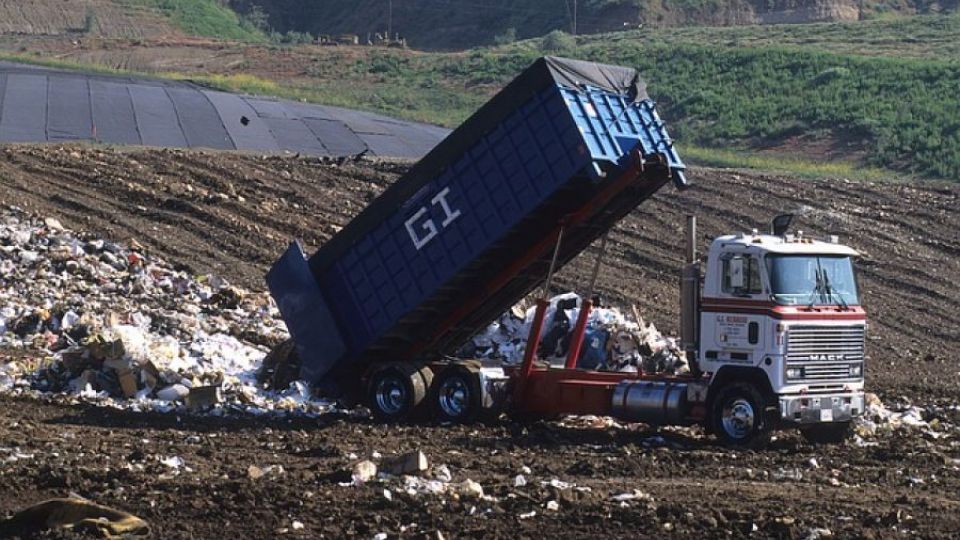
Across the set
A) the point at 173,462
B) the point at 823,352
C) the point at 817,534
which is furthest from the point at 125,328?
the point at 817,534

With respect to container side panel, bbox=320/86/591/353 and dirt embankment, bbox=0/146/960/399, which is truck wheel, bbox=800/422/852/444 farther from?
dirt embankment, bbox=0/146/960/399

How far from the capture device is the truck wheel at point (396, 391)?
19062 millimetres

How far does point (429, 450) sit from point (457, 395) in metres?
2.80

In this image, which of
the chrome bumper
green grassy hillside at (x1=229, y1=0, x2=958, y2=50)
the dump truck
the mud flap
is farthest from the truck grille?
green grassy hillside at (x1=229, y1=0, x2=958, y2=50)

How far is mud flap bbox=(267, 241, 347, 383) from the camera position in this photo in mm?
19219

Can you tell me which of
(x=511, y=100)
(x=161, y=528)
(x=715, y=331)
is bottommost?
(x=161, y=528)

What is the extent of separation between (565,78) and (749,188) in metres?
21.3

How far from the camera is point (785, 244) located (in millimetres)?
17594

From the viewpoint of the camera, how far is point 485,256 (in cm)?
1858

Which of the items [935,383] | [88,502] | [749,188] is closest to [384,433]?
[88,502]

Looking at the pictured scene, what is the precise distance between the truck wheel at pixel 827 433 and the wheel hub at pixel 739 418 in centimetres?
Result: 115

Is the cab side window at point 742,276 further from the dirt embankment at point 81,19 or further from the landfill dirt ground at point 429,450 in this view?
the dirt embankment at point 81,19

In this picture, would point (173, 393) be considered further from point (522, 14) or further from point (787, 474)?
point (522, 14)

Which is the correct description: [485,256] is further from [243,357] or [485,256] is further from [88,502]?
[88,502]
